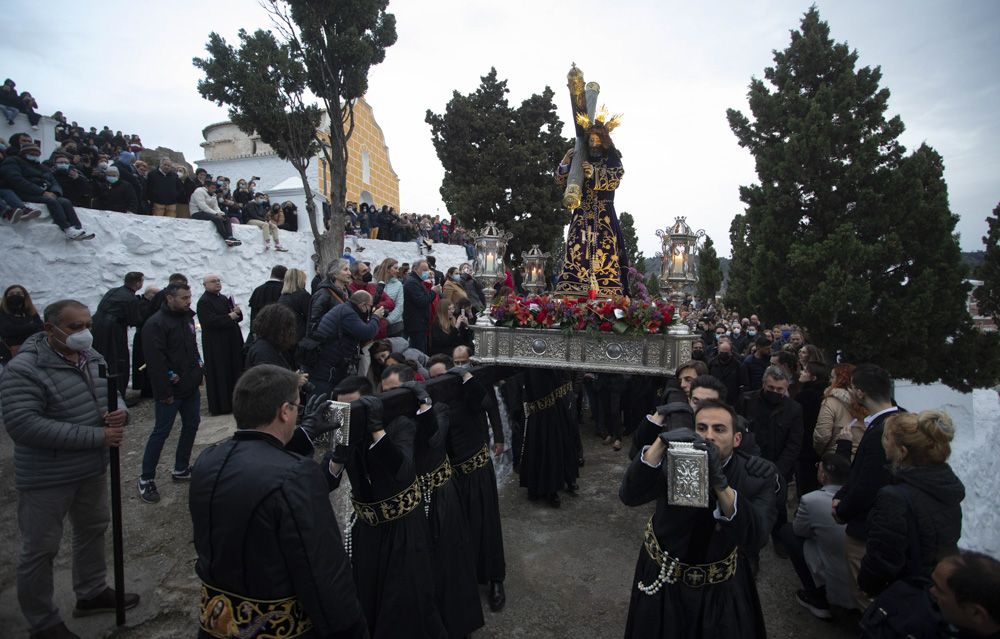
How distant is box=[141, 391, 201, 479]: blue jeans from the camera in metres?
5.53

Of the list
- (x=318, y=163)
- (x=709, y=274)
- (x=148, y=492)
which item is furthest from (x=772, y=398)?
(x=709, y=274)

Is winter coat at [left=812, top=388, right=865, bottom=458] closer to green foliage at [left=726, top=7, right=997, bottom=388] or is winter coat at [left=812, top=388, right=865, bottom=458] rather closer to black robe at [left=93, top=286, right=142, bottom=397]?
green foliage at [left=726, top=7, right=997, bottom=388]

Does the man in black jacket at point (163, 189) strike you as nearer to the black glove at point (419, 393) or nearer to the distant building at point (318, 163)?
the black glove at point (419, 393)

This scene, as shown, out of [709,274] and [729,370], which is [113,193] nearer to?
[729,370]

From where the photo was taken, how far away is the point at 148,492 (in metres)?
5.64

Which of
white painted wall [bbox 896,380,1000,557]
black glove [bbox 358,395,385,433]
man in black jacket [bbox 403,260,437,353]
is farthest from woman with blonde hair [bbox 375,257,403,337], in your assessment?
white painted wall [bbox 896,380,1000,557]

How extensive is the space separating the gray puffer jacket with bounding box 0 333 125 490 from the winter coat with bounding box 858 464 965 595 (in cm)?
494

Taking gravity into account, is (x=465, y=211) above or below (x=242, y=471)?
above

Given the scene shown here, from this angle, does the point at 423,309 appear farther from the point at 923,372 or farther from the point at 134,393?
the point at 923,372

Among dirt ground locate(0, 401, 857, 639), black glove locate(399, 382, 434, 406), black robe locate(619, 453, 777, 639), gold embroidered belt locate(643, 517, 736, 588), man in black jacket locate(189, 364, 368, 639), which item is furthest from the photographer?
Answer: dirt ground locate(0, 401, 857, 639)

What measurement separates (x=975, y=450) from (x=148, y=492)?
41.2 feet

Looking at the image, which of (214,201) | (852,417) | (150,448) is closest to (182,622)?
(150,448)

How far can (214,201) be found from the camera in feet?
40.9

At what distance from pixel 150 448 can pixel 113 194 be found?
7461 mm
